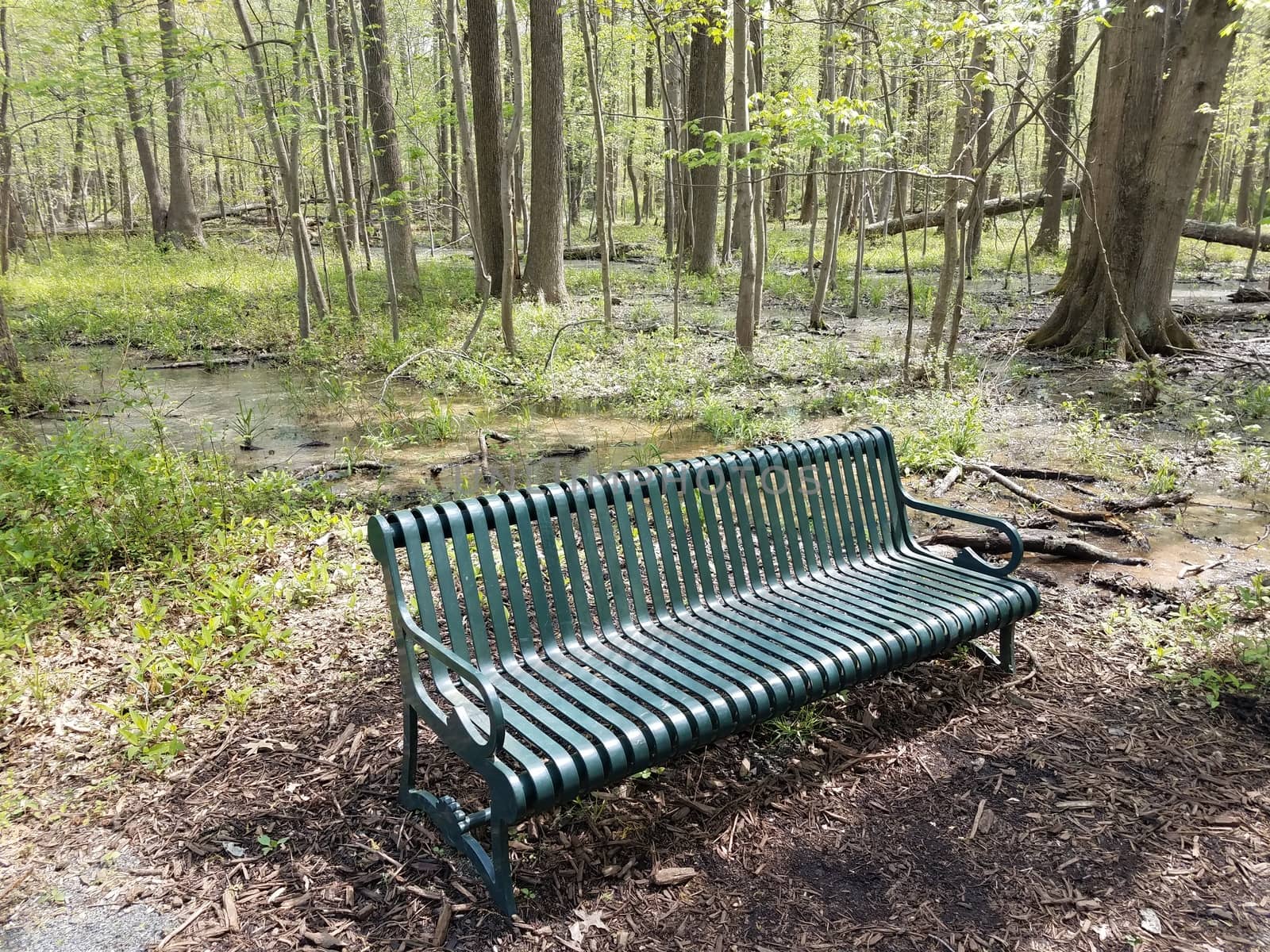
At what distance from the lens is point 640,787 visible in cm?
296

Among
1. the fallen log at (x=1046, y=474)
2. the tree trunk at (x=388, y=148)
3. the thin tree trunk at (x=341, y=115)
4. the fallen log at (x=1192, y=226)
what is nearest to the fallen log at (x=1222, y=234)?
the fallen log at (x=1192, y=226)

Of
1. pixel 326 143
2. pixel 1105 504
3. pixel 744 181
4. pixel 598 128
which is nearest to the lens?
pixel 1105 504

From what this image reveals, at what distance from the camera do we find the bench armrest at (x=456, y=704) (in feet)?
7.41

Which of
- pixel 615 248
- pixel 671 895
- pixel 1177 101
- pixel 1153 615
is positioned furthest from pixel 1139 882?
pixel 615 248

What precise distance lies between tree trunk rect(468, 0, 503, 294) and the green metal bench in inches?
418

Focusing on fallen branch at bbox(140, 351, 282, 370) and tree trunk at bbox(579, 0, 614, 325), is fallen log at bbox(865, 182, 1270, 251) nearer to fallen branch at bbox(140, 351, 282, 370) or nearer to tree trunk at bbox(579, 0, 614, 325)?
tree trunk at bbox(579, 0, 614, 325)

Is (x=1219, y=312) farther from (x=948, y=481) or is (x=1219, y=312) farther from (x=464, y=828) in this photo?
(x=464, y=828)

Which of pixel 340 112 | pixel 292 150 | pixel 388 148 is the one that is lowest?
pixel 292 150

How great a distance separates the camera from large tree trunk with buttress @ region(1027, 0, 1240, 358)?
349 inches

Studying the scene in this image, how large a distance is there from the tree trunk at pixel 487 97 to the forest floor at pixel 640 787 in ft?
33.2

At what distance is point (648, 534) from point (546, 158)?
12029mm

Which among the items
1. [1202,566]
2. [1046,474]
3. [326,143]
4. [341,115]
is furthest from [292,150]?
[1202,566]

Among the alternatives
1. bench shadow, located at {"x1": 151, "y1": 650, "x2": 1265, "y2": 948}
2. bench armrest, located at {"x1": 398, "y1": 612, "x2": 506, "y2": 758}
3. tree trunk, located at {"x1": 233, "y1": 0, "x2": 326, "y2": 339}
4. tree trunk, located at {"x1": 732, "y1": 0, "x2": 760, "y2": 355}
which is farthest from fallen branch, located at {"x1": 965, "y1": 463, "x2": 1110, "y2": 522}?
tree trunk, located at {"x1": 233, "y1": 0, "x2": 326, "y2": 339}

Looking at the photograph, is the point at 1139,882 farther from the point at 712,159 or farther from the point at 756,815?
the point at 712,159
